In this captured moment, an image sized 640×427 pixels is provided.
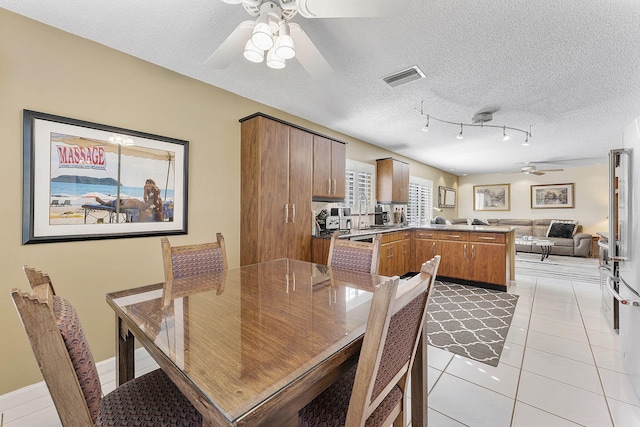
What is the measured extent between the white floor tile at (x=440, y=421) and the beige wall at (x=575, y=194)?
873 centimetres

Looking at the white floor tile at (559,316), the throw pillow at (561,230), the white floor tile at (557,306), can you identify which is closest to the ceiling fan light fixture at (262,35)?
the white floor tile at (559,316)

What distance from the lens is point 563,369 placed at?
6.86 ft

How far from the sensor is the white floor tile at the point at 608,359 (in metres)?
2.09

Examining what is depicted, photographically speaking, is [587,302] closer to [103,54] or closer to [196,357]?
[196,357]

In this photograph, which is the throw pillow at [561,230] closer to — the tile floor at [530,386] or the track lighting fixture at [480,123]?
the track lighting fixture at [480,123]

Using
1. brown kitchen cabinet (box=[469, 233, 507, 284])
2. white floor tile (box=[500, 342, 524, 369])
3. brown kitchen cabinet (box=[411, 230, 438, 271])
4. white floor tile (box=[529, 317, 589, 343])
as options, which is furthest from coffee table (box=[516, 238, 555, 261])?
white floor tile (box=[500, 342, 524, 369])

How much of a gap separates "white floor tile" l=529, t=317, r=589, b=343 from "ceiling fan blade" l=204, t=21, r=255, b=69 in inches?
141

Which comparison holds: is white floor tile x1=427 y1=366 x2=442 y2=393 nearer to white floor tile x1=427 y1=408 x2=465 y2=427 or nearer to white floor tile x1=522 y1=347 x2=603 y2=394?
white floor tile x1=427 y1=408 x2=465 y2=427

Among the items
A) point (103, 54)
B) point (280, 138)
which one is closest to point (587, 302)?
point (280, 138)

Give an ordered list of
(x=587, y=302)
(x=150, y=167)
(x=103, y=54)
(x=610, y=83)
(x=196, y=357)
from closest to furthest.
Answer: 1. (x=196, y=357)
2. (x=103, y=54)
3. (x=150, y=167)
4. (x=610, y=83)
5. (x=587, y=302)

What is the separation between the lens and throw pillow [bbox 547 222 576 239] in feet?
23.0

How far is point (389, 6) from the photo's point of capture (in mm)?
1217

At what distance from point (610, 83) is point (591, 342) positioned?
96.6 inches

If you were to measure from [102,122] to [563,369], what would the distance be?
4.00m
